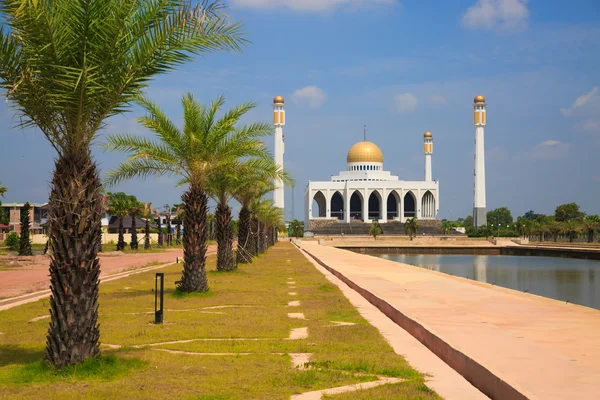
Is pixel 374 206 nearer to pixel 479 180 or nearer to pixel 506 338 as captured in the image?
pixel 479 180

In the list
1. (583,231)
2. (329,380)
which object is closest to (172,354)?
(329,380)

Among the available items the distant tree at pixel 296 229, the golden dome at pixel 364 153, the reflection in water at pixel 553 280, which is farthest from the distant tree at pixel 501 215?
the reflection in water at pixel 553 280

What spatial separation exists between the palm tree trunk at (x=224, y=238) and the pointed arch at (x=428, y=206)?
9001 centimetres

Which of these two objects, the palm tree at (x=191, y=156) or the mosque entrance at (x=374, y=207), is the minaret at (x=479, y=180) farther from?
the palm tree at (x=191, y=156)

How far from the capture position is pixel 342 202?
4493 inches

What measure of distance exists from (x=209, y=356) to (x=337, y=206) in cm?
10687

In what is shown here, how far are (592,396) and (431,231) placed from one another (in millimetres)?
95062

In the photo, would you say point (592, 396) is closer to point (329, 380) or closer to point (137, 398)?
point (329, 380)

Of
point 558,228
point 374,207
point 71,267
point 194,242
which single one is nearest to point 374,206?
point 374,207

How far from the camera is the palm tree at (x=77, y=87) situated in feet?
23.3

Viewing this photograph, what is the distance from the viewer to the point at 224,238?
77.2 feet

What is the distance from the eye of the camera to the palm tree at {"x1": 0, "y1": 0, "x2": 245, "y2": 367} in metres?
7.11

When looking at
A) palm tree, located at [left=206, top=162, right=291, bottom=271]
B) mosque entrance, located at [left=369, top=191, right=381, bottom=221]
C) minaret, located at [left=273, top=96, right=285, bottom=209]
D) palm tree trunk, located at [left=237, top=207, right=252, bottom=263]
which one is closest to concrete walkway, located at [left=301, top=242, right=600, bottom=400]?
palm tree, located at [left=206, top=162, right=291, bottom=271]

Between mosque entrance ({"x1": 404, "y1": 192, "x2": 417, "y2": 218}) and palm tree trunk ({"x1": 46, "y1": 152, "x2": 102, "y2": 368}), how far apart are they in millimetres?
106087
